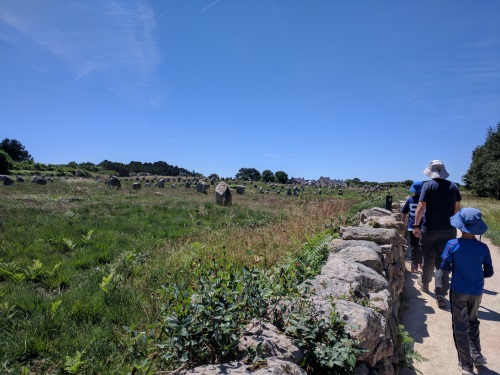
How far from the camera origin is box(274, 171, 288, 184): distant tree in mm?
60938

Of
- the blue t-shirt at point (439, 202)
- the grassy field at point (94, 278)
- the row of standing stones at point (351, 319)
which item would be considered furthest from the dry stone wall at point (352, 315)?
the blue t-shirt at point (439, 202)

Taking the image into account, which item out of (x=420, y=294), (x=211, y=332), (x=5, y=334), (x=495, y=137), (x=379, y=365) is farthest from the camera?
(x=495, y=137)

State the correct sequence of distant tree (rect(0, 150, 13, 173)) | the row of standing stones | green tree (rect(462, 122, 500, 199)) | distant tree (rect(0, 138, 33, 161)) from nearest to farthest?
the row of standing stones
green tree (rect(462, 122, 500, 199))
distant tree (rect(0, 150, 13, 173))
distant tree (rect(0, 138, 33, 161))

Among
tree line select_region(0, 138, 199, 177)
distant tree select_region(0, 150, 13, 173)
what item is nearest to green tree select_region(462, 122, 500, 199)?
tree line select_region(0, 138, 199, 177)

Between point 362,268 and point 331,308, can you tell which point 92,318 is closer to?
point 331,308

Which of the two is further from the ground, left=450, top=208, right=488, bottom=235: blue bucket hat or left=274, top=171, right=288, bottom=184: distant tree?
left=274, top=171, right=288, bottom=184: distant tree

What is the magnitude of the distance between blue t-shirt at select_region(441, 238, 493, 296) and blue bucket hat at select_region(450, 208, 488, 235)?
0.19 m

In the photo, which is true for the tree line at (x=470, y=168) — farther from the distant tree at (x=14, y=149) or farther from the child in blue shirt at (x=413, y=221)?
the child in blue shirt at (x=413, y=221)

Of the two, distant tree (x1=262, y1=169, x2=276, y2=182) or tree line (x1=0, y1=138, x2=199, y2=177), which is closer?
Answer: tree line (x1=0, y1=138, x2=199, y2=177)

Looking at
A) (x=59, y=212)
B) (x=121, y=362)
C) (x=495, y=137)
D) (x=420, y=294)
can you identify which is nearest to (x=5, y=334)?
(x=121, y=362)

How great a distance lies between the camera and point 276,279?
121 inches

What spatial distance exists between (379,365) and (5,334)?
3.79m

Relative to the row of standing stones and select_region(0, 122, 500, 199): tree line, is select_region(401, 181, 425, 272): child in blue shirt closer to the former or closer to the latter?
the row of standing stones

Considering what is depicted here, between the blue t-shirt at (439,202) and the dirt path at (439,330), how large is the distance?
4.54 feet
